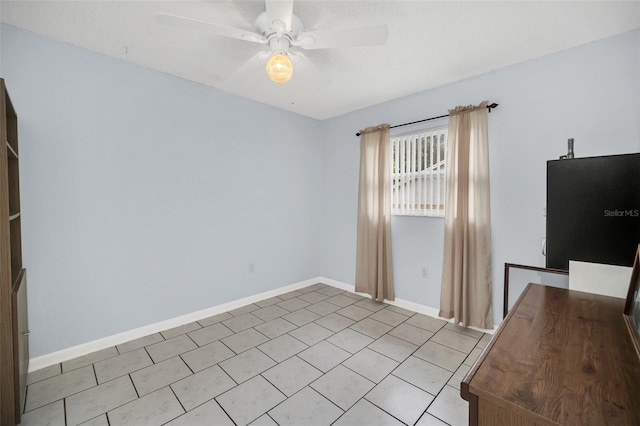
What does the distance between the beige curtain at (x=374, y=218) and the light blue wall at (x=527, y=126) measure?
0.14 metres

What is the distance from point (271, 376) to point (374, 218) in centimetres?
221

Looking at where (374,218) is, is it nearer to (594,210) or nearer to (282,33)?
(594,210)

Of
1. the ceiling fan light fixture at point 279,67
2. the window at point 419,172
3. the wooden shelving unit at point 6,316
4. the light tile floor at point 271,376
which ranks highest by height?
the ceiling fan light fixture at point 279,67

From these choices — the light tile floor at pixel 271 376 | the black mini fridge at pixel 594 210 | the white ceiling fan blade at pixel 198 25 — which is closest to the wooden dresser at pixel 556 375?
the black mini fridge at pixel 594 210

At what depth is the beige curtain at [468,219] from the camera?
2.71 meters

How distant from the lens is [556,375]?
2.67 ft

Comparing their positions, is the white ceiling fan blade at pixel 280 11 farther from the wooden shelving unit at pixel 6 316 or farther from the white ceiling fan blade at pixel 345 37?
the wooden shelving unit at pixel 6 316

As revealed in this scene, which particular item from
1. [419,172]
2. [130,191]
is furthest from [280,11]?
[419,172]

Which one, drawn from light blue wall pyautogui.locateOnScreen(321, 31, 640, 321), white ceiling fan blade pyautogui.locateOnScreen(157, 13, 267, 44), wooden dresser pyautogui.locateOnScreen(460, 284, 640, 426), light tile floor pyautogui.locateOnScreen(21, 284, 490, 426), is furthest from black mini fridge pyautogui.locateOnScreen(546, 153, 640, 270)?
white ceiling fan blade pyautogui.locateOnScreen(157, 13, 267, 44)

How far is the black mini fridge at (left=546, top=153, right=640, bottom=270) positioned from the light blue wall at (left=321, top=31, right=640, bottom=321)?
91 centimetres

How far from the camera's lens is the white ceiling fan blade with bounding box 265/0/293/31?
145 centimetres

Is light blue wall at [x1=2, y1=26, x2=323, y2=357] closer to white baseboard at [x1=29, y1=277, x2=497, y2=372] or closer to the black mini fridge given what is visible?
white baseboard at [x1=29, y1=277, x2=497, y2=372]

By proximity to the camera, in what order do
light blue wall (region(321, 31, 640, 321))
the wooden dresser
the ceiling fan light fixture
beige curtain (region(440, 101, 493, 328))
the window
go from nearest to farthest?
the wooden dresser → the ceiling fan light fixture → light blue wall (region(321, 31, 640, 321)) → beige curtain (region(440, 101, 493, 328)) → the window

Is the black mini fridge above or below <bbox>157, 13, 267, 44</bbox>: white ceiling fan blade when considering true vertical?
below
